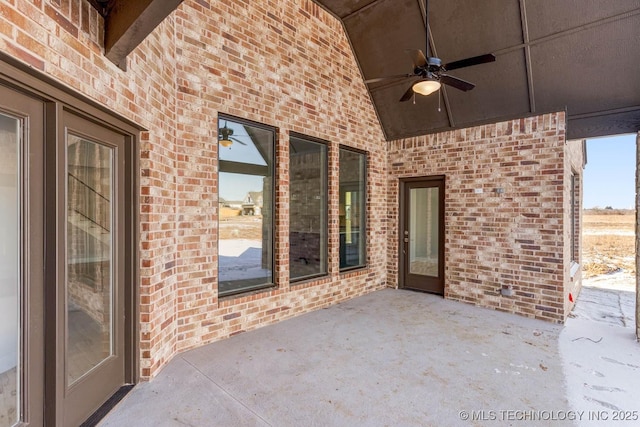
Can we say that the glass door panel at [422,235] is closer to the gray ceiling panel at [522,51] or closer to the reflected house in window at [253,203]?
the gray ceiling panel at [522,51]

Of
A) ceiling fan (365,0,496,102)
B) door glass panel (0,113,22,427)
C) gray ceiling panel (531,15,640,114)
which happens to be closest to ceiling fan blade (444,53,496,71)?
ceiling fan (365,0,496,102)

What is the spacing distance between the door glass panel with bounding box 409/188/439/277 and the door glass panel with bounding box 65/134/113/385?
507 centimetres

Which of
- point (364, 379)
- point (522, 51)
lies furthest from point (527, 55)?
point (364, 379)

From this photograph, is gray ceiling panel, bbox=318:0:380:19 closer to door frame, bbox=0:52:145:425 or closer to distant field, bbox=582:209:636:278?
door frame, bbox=0:52:145:425

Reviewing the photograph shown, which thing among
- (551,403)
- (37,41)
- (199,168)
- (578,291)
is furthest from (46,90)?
(578,291)

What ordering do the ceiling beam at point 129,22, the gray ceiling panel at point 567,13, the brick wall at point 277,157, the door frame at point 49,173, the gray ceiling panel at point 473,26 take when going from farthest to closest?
1. the gray ceiling panel at point 473,26
2. the gray ceiling panel at point 567,13
3. the brick wall at point 277,157
4. the ceiling beam at point 129,22
5. the door frame at point 49,173

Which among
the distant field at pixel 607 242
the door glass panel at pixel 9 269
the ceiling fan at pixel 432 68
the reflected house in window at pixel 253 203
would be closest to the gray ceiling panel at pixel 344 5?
the ceiling fan at pixel 432 68

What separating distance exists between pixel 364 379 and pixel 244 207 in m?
2.41

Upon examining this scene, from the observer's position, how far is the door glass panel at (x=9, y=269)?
1695 millimetres

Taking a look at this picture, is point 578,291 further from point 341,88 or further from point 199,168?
point 199,168

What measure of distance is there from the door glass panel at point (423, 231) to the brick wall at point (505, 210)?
334 millimetres

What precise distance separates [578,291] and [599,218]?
1510 cm

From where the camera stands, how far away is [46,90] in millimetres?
1771

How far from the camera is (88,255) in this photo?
238 cm
